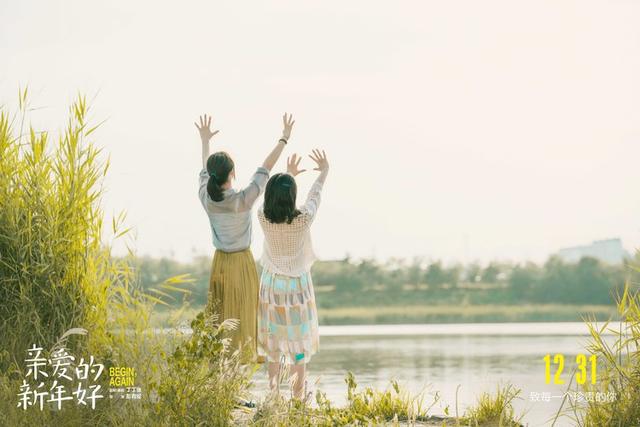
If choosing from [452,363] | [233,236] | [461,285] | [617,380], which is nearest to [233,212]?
[233,236]

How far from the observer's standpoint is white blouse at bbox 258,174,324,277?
183 inches

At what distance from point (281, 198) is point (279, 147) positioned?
42cm

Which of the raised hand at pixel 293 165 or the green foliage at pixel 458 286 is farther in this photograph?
the green foliage at pixel 458 286

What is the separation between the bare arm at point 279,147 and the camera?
480cm

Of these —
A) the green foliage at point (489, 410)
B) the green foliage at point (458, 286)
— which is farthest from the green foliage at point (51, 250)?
the green foliage at point (458, 286)

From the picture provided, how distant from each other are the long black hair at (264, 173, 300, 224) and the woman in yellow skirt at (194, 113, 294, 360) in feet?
0.69

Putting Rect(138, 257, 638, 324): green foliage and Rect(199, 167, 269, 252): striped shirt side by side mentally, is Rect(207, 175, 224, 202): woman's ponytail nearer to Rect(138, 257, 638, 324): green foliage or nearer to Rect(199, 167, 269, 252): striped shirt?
Rect(199, 167, 269, 252): striped shirt

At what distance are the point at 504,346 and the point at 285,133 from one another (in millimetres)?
7129

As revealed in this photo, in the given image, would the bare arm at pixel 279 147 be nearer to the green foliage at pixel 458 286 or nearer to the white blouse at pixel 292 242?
the white blouse at pixel 292 242

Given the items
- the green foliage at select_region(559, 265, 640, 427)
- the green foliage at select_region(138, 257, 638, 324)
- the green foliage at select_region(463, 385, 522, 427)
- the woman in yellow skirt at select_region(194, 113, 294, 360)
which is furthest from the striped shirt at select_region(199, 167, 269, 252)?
the green foliage at select_region(138, 257, 638, 324)

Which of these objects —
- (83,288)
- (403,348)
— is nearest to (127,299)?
(83,288)

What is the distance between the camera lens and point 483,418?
4.55 m

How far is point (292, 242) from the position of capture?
15.4 ft

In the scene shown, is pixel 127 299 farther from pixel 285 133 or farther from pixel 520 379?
pixel 520 379
